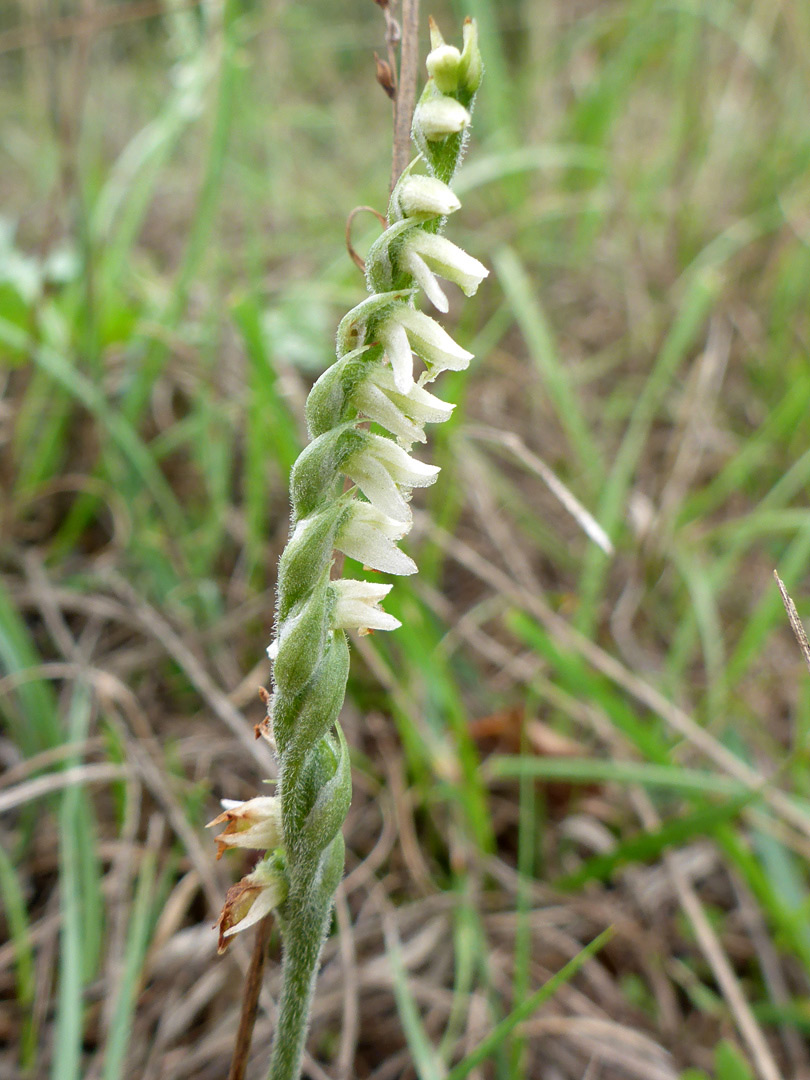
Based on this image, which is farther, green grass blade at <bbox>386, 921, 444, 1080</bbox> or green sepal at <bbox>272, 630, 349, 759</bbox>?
green grass blade at <bbox>386, 921, 444, 1080</bbox>

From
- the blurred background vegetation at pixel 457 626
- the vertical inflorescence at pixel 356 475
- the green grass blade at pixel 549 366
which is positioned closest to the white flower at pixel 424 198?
the vertical inflorescence at pixel 356 475

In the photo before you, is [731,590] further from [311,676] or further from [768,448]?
[311,676]

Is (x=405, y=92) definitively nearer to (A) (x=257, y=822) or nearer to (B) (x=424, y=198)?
(B) (x=424, y=198)

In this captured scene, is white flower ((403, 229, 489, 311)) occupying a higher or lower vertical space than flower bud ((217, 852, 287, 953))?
higher

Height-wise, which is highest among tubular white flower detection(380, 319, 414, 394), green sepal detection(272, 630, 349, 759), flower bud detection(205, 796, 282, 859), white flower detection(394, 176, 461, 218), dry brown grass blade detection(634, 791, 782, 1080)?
white flower detection(394, 176, 461, 218)

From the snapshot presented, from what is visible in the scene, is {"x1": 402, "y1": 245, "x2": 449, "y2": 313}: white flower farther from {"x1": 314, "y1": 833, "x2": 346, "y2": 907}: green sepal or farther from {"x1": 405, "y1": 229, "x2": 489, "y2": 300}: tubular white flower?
{"x1": 314, "y1": 833, "x2": 346, "y2": 907}: green sepal

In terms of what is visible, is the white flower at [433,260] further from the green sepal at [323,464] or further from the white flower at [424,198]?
the green sepal at [323,464]

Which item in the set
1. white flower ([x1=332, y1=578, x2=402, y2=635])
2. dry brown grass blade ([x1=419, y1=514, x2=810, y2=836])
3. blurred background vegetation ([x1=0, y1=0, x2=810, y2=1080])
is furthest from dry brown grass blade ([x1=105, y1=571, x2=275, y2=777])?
white flower ([x1=332, y1=578, x2=402, y2=635])
